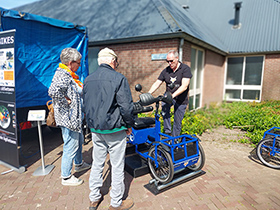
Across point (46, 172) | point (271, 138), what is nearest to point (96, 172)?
point (46, 172)

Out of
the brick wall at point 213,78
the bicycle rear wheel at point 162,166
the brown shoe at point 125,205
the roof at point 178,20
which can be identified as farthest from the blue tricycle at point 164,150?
the brick wall at point 213,78

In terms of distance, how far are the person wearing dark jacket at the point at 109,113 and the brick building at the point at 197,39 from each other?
14.3 ft

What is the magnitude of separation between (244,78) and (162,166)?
9.65 metres

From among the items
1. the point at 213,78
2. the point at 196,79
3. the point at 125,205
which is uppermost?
the point at 213,78

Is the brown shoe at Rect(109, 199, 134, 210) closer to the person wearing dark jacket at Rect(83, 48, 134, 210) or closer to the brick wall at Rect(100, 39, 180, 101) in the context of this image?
the person wearing dark jacket at Rect(83, 48, 134, 210)

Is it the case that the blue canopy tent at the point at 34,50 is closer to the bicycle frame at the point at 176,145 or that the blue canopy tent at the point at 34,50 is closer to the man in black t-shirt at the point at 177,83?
the bicycle frame at the point at 176,145

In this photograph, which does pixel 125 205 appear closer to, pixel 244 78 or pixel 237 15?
pixel 244 78

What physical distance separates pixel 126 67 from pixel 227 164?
480 cm

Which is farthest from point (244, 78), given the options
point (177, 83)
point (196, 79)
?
point (177, 83)

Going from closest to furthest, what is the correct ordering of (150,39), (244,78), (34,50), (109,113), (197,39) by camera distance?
1. (109,113)
2. (34,50)
3. (150,39)
4. (197,39)
5. (244,78)

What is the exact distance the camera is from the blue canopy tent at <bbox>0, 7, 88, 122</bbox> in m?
4.14

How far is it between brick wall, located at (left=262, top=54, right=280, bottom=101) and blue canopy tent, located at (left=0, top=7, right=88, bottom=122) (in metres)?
9.43

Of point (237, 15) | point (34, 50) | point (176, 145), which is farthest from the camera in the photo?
point (237, 15)

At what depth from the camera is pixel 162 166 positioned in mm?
3117
